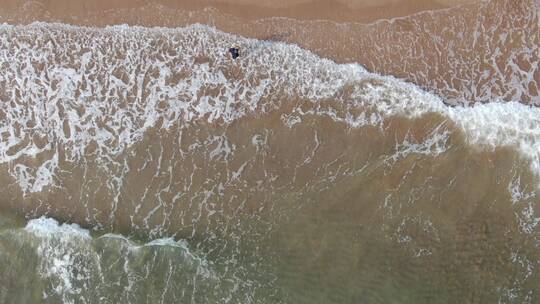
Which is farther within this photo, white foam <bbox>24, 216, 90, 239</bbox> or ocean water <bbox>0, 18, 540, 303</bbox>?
white foam <bbox>24, 216, 90, 239</bbox>

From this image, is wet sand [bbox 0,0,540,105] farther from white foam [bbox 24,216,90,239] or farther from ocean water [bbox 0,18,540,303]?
white foam [bbox 24,216,90,239]

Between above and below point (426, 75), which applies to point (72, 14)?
above

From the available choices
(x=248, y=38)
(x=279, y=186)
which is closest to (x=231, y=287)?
(x=279, y=186)

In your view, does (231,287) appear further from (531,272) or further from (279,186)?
(531,272)

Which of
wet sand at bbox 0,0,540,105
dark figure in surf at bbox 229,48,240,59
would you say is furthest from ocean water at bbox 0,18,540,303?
wet sand at bbox 0,0,540,105

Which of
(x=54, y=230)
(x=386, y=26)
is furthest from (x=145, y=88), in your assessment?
(x=386, y=26)

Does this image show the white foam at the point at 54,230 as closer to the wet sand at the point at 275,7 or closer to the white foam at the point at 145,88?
the white foam at the point at 145,88

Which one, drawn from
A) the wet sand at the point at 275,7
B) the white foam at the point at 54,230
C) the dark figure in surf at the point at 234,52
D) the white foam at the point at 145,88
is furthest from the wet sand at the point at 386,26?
the white foam at the point at 54,230

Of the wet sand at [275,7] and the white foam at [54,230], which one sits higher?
the wet sand at [275,7]
